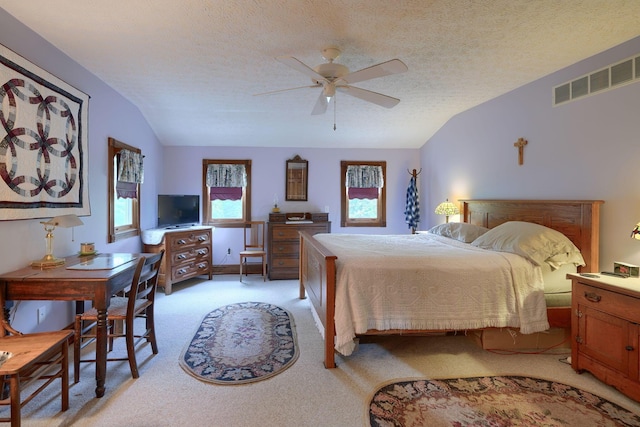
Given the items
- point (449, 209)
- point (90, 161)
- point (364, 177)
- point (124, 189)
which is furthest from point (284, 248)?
point (90, 161)

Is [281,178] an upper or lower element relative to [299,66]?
lower

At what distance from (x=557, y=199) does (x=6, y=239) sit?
460 cm

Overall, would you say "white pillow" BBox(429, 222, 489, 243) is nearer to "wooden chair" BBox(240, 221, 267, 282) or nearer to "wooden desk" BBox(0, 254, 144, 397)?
"wooden chair" BBox(240, 221, 267, 282)

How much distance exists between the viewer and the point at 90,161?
317 cm

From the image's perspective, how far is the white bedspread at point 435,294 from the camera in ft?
7.78

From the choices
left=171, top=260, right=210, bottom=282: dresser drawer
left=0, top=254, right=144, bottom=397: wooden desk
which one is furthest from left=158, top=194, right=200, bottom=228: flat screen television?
left=0, top=254, right=144, bottom=397: wooden desk

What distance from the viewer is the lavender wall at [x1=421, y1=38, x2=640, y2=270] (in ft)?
8.27

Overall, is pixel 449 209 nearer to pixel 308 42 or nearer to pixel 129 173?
pixel 308 42

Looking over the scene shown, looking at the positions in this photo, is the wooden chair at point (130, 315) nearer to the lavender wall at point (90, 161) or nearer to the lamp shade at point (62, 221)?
the lavender wall at point (90, 161)

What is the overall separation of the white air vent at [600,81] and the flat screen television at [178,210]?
495cm

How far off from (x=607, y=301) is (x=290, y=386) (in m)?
2.24

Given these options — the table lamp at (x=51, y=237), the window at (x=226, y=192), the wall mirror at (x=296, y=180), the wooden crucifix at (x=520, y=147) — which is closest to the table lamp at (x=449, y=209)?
the wooden crucifix at (x=520, y=147)

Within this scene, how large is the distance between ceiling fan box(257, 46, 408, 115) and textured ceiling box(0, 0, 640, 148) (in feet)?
0.96

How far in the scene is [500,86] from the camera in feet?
11.7
